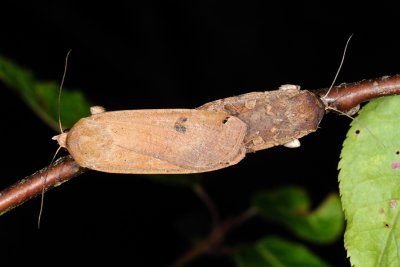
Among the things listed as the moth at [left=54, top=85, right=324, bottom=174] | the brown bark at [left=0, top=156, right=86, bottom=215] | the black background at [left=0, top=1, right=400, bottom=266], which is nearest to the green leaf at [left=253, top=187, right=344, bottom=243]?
the black background at [left=0, top=1, right=400, bottom=266]

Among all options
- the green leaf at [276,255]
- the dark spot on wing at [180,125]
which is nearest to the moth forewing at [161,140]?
the dark spot on wing at [180,125]

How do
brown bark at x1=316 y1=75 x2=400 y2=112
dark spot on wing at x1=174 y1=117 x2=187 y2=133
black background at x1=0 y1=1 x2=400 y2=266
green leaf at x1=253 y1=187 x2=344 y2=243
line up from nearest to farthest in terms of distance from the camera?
1. brown bark at x1=316 y1=75 x2=400 y2=112
2. dark spot on wing at x1=174 y1=117 x2=187 y2=133
3. green leaf at x1=253 y1=187 x2=344 y2=243
4. black background at x1=0 y1=1 x2=400 y2=266

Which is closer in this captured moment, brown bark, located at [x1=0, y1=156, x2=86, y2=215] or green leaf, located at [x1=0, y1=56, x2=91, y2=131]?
brown bark, located at [x1=0, y1=156, x2=86, y2=215]

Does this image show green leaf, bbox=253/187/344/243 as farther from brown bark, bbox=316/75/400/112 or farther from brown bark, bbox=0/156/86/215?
brown bark, bbox=0/156/86/215

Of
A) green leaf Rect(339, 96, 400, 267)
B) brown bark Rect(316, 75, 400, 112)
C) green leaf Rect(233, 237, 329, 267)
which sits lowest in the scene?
green leaf Rect(233, 237, 329, 267)

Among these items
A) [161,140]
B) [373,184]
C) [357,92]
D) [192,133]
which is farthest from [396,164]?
[161,140]

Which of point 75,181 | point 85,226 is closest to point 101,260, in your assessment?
point 85,226

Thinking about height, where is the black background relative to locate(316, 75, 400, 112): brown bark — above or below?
below

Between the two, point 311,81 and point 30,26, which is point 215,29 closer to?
point 311,81
